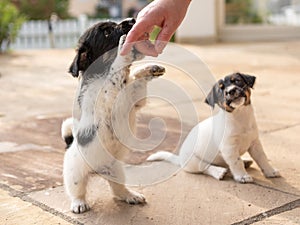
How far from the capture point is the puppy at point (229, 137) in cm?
312

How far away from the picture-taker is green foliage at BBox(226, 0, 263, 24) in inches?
480

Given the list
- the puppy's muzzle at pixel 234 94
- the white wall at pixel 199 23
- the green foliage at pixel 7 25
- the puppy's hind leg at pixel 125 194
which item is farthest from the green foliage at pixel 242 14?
the puppy's hind leg at pixel 125 194

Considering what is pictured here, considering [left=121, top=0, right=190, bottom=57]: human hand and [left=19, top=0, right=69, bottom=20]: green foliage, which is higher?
[left=121, top=0, right=190, bottom=57]: human hand

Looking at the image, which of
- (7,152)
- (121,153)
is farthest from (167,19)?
(7,152)

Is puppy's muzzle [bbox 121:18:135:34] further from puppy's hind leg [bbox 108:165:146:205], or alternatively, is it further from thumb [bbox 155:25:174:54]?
puppy's hind leg [bbox 108:165:146:205]

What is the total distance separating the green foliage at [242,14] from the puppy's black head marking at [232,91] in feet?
30.4

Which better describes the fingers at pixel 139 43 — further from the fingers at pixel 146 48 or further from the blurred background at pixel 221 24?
the blurred background at pixel 221 24

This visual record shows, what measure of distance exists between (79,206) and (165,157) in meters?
0.91

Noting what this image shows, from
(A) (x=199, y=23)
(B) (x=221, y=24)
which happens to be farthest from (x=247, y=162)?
(B) (x=221, y=24)

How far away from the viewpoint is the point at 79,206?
110 inches

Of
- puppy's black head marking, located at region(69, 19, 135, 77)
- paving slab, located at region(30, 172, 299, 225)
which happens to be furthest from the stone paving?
puppy's black head marking, located at region(69, 19, 135, 77)

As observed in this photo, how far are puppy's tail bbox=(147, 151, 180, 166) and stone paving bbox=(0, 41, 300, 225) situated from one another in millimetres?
131

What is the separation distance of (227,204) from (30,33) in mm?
11709

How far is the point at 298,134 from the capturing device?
411 cm
